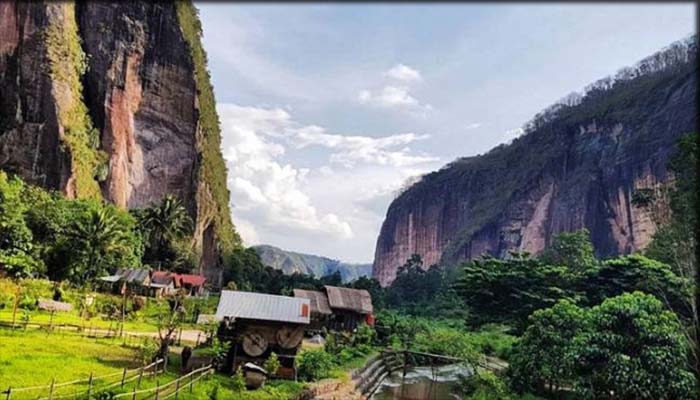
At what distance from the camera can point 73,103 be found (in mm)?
48625

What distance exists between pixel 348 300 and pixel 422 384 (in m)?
10.5

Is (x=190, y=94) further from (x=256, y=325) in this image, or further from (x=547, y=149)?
(x=547, y=149)

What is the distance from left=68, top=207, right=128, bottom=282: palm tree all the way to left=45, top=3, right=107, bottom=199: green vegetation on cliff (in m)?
11.1

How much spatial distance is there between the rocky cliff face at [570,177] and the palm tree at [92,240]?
60.0 meters

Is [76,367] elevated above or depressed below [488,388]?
above

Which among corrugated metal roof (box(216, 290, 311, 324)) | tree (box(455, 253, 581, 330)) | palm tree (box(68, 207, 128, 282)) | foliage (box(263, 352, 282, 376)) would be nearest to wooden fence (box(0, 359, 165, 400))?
corrugated metal roof (box(216, 290, 311, 324))

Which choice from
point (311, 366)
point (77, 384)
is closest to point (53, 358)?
point (77, 384)

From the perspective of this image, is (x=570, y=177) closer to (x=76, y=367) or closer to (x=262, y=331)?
(x=262, y=331)

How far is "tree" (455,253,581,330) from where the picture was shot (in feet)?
110

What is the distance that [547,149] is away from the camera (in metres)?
99.4

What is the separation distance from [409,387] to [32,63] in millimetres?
42301

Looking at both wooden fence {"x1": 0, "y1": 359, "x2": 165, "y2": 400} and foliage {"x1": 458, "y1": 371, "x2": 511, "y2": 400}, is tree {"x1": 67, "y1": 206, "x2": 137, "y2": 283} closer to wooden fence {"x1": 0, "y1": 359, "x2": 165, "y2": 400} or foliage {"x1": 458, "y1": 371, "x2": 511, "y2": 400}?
wooden fence {"x1": 0, "y1": 359, "x2": 165, "y2": 400}

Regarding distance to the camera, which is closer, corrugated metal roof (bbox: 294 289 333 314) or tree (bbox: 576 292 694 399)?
tree (bbox: 576 292 694 399)

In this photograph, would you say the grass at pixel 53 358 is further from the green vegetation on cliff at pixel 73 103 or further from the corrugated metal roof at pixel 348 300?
the green vegetation on cliff at pixel 73 103
